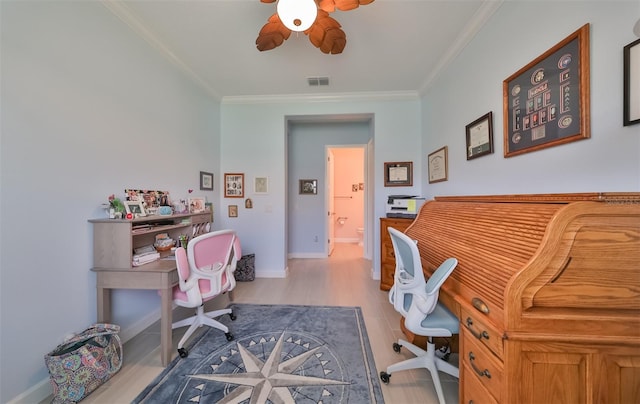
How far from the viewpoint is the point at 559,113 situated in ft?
3.80

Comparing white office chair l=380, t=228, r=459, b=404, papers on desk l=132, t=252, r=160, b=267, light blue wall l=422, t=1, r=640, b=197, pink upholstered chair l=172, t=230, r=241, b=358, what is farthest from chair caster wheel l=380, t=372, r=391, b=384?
papers on desk l=132, t=252, r=160, b=267

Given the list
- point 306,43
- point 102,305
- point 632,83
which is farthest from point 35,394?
point 632,83

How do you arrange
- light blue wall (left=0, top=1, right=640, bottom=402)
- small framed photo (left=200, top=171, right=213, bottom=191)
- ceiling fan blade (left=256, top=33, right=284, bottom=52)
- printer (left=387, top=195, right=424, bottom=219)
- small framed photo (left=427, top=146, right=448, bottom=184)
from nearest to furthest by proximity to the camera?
light blue wall (left=0, top=1, right=640, bottom=402) < ceiling fan blade (left=256, top=33, right=284, bottom=52) < small framed photo (left=427, top=146, right=448, bottom=184) < printer (left=387, top=195, right=424, bottom=219) < small framed photo (left=200, top=171, right=213, bottom=191)

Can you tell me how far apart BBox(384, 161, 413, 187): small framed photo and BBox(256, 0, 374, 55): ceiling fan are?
1.80m

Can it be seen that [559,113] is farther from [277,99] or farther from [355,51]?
[277,99]

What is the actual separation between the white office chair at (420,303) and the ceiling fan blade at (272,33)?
1753 mm

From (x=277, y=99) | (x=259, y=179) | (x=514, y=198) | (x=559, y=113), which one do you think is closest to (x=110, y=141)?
(x=259, y=179)

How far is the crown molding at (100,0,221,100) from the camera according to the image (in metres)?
1.67

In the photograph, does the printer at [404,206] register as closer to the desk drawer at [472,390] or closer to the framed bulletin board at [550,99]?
the framed bulletin board at [550,99]

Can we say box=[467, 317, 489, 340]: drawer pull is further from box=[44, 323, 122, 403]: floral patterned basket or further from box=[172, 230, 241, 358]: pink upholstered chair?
box=[44, 323, 122, 403]: floral patterned basket

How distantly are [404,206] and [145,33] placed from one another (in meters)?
3.26

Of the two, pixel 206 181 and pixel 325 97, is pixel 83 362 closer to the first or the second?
pixel 206 181

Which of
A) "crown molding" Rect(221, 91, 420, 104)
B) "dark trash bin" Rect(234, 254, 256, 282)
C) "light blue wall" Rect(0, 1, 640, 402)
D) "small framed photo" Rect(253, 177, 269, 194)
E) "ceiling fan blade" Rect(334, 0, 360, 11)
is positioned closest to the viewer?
"light blue wall" Rect(0, 1, 640, 402)

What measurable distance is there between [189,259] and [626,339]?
7.39 feet
